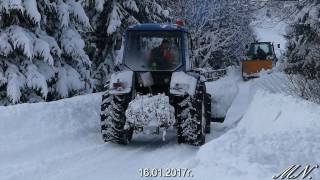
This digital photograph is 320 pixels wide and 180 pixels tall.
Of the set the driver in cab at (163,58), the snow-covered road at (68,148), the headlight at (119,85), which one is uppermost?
the driver in cab at (163,58)

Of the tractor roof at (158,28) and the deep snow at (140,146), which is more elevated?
the tractor roof at (158,28)

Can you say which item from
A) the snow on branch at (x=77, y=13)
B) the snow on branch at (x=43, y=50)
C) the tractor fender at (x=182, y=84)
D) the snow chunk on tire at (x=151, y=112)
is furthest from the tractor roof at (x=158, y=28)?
the snow on branch at (x=77, y=13)

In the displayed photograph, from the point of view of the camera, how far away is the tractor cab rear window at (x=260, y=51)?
97.3 ft

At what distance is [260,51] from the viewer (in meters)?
29.8

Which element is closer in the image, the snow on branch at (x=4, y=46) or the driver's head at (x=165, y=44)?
the driver's head at (x=165, y=44)

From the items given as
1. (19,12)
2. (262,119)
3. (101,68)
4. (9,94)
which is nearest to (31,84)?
(9,94)

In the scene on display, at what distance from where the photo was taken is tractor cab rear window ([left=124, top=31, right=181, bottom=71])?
1113 centimetres

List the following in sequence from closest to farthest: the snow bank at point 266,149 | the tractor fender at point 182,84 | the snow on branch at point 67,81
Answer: the snow bank at point 266,149
the tractor fender at point 182,84
the snow on branch at point 67,81

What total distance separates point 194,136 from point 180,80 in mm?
1055

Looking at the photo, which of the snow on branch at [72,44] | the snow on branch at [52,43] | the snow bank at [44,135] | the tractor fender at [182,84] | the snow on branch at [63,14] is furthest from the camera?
the snow on branch at [72,44]

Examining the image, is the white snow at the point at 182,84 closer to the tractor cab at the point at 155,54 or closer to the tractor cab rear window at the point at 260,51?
the tractor cab at the point at 155,54

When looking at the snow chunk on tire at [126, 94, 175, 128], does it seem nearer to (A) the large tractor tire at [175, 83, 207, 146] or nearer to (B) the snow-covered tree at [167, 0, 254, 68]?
(A) the large tractor tire at [175, 83, 207, 146]

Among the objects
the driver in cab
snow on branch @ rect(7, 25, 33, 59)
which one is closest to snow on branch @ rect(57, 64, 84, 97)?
snow on branch @ rect(7, 25, 33, 59)

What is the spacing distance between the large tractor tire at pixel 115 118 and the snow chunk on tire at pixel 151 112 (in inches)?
12.9
